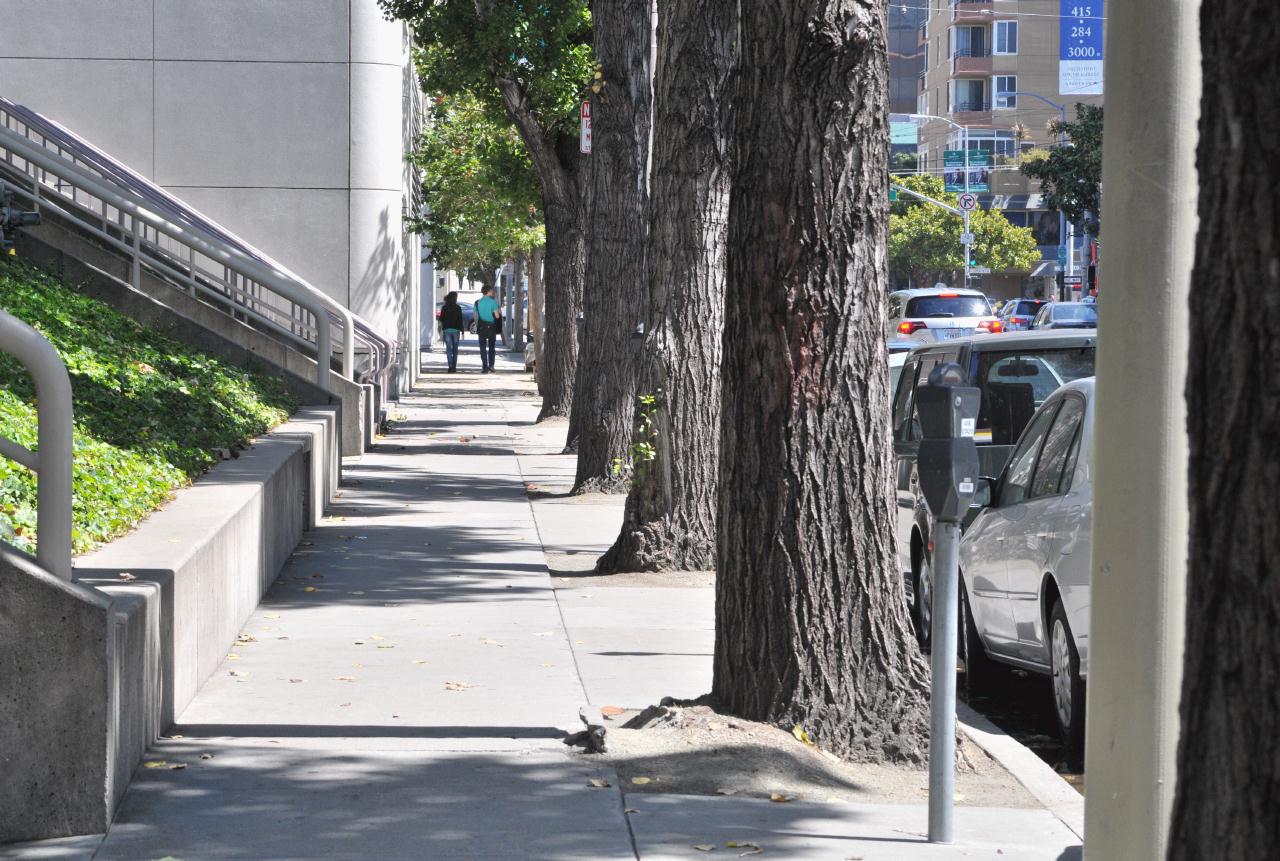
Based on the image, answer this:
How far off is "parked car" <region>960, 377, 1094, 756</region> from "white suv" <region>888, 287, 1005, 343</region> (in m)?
22.3

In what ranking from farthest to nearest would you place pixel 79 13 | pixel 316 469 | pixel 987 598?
pixel 79 13, pixel 316 469, pixel 987 598

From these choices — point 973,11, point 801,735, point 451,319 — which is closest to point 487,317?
point 451,319

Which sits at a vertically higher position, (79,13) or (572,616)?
(79,13)

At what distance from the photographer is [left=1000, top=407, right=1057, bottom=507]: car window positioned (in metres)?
8.14

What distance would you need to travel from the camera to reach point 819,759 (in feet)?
20.2

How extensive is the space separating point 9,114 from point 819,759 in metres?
18.7

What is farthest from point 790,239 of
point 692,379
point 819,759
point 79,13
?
point 79,13

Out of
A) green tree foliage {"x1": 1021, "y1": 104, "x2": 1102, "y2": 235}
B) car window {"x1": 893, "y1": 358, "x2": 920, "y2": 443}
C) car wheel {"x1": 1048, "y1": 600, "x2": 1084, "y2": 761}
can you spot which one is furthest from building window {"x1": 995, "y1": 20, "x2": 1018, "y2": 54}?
car wheel {"x1": 1048, "y1": 600, "x2": 1084, "y2": 761}

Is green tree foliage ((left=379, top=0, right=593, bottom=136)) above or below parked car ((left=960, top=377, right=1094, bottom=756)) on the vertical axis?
above

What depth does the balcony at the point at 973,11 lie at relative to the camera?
97.4 metres

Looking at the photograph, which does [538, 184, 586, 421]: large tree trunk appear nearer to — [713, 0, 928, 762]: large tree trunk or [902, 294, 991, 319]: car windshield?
[902, 294, 991, 319]: car windshield

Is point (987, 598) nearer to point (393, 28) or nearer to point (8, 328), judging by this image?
point (8, 328)

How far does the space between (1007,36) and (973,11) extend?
2.36 metres

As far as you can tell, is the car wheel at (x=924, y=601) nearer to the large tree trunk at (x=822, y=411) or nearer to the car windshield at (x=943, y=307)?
the large tree trunk at (x=822, y=411)
